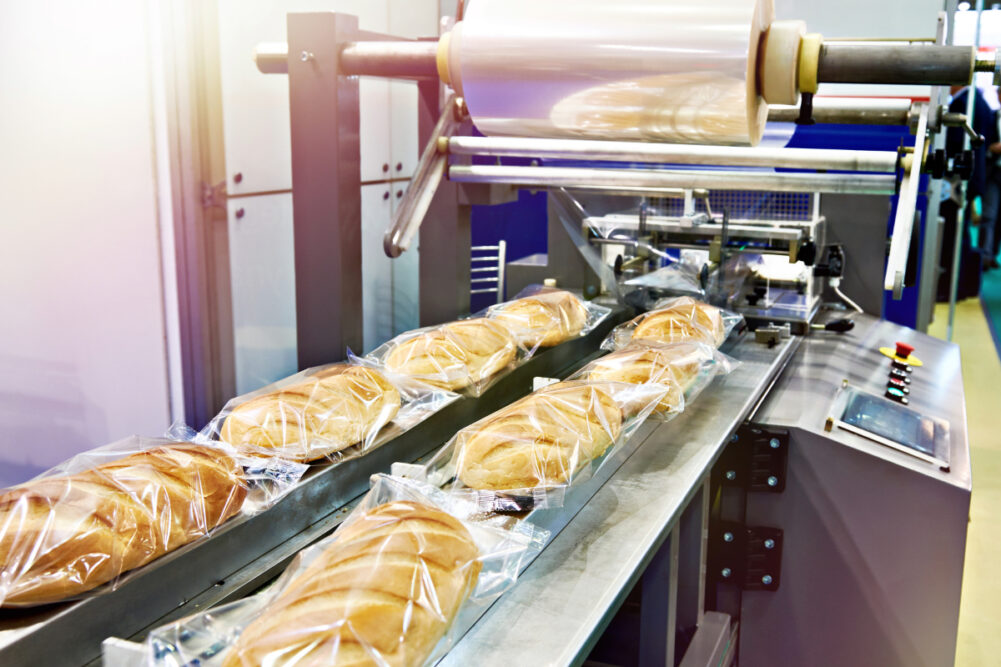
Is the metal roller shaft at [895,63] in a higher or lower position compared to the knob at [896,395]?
higher

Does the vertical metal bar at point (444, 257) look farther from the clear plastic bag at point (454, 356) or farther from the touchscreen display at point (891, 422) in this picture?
the touchscreen display at point (891, 422)

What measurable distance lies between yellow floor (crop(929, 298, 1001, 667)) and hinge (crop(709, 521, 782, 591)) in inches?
40.3

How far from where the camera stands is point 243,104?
309 centimetres

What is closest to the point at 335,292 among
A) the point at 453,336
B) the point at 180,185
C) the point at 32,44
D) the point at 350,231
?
the point at 350,231

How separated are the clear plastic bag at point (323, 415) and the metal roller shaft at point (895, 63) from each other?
2.86 feet

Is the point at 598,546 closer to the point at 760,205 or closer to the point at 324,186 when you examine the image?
the point at 324,186

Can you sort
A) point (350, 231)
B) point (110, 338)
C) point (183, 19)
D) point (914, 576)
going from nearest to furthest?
point (350, 231), point (914, 576), point (183, 19), point (110, 338)

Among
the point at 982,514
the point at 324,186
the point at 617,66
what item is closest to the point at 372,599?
the point at 617,66

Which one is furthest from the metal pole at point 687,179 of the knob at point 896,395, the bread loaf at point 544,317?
the knob at point 896,395

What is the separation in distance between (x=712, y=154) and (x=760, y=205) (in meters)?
1.07

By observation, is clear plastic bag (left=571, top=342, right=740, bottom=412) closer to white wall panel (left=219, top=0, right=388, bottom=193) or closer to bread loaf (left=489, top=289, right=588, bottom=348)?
bread loaf (left=489, top=289, right=588, bottom=348)

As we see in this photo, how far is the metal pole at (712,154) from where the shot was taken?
5.86 feet

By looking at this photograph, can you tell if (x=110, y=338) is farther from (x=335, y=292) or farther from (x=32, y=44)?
(x=335, y=292)

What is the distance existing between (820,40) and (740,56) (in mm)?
123
